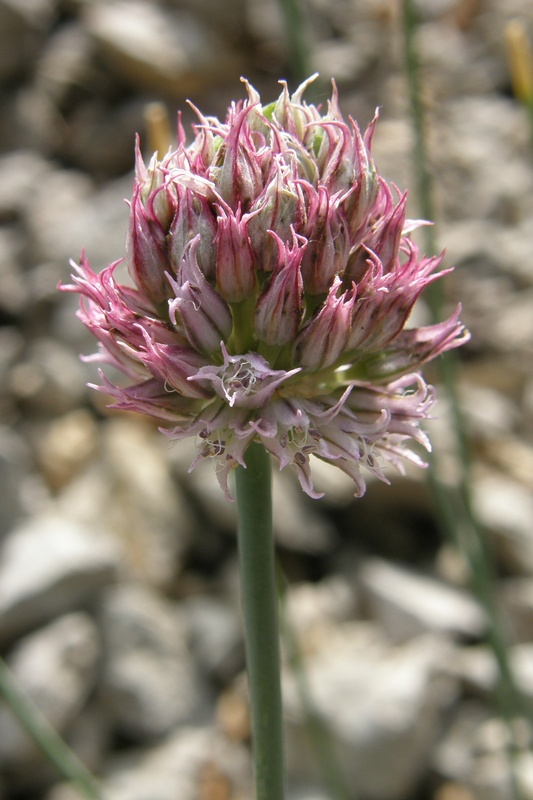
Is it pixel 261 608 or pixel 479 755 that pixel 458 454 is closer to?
pixel 261 608

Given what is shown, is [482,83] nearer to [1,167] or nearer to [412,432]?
[1,167]

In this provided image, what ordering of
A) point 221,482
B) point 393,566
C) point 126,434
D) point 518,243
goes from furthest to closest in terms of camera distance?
point 518,243, point 126,434, point 393,566, point 221,482

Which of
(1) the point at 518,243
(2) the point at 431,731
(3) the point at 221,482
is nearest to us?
(3) the point at 221,482

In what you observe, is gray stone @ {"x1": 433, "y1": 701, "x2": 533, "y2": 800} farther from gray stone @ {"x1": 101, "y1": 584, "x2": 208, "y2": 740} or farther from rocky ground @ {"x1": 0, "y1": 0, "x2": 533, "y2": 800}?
gray stone @ {"x1": 101, "y1": 584, "x2": 208, "y2": 740}

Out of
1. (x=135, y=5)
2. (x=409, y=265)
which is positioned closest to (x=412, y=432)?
(x=409, y=265)

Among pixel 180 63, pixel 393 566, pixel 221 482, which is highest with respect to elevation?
pixel 180 63

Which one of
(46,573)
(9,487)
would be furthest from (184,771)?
(9,487)

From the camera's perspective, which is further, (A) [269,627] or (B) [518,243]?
(B) [518,243]
